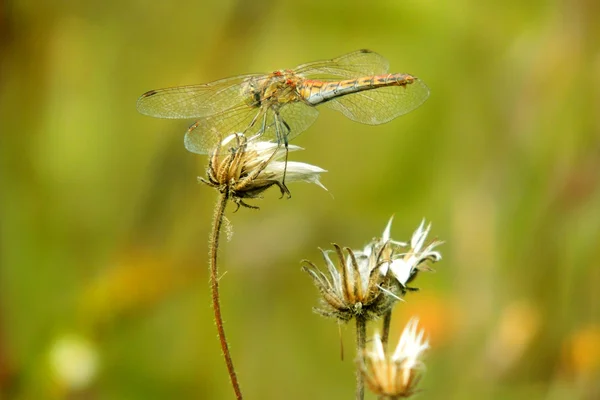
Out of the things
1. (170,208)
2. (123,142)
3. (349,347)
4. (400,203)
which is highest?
(123,142)

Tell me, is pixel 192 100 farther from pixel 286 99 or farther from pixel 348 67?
pixel 348 67

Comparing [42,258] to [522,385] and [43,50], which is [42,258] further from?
[522,385]

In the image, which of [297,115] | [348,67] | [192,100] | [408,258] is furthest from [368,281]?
[348,67]

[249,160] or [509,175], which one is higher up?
[509,175]

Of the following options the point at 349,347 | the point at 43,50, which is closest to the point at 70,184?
the point at 43,50

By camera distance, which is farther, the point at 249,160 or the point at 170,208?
the point at 170,208

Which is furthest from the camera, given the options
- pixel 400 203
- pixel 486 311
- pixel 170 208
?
pixel 400 203
